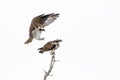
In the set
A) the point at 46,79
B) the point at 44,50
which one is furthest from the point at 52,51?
the point at 46,79

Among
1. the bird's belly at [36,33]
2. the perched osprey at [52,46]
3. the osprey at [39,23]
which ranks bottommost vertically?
the perched osprey at [52,46]

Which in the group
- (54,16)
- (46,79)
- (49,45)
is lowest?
(46,79)

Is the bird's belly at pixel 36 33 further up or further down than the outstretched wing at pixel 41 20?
further down

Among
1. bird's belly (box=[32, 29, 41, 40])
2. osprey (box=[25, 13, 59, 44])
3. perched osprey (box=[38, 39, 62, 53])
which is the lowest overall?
perched osprey (box=[38, 39, 62, 53])

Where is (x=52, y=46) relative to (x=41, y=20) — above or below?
below

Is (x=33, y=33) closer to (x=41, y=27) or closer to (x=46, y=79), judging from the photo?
(x=41, y=27)

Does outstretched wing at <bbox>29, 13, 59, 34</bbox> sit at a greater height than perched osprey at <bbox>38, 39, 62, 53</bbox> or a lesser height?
greater

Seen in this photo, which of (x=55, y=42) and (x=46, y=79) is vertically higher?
(x=55, y=42)

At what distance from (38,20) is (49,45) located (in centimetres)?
11

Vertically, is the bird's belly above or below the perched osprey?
above

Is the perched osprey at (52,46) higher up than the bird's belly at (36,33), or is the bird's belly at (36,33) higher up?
the bird's belly at (36,33)

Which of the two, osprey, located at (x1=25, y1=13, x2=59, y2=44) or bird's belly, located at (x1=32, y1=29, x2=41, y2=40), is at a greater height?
osprey, located at (x1=25, y1=13, x2=59, y2=44)

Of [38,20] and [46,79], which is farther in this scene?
[46,79]

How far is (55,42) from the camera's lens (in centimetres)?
187
